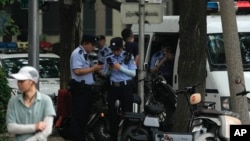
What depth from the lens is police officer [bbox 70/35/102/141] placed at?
10383 millimetres

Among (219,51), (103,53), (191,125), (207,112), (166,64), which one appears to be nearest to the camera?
(207,112)

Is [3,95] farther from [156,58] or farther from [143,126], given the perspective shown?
[156,58]

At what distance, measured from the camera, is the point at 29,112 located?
631cm

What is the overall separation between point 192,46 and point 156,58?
8.15 feet

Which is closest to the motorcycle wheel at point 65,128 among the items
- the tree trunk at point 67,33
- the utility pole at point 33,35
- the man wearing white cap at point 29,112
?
the tree trunk at point 67,33

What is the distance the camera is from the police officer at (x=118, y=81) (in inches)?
415

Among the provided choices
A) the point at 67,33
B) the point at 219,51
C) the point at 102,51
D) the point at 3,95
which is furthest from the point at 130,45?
the point at 3,95

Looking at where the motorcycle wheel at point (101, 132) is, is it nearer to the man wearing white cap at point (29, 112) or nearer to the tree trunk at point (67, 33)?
the tree trunk at point (67, 33)

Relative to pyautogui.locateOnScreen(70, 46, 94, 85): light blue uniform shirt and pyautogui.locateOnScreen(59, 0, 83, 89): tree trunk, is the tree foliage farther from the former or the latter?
pyautogui.locateOnScreen(59, 0, 83, 89): tree trunk

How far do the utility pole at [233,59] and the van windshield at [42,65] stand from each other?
6068 mm

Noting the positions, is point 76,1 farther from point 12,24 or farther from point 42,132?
point 42,132

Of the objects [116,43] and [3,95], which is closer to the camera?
[116,43]

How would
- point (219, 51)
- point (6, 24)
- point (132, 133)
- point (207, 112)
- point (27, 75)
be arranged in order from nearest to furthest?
1. point (27, 75)
2. point (207, 112)
3. point (132, 133)
4. point (6, 24)
5. point (219, 51)

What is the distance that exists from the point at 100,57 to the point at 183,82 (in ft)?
6.51
